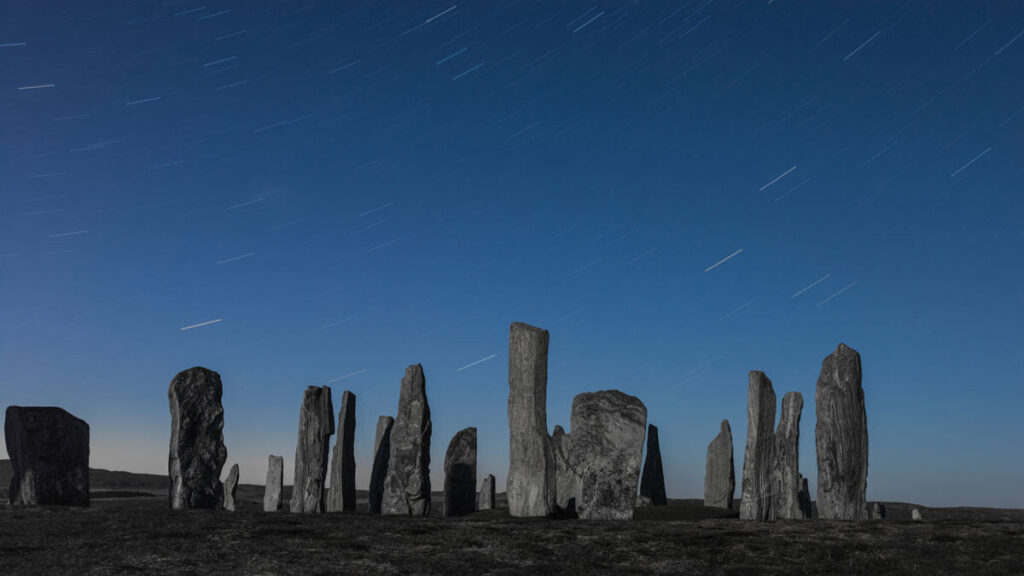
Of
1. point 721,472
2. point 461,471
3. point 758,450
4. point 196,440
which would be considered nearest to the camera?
point 196,440

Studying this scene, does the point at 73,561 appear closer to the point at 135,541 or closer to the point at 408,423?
the point at 135,541

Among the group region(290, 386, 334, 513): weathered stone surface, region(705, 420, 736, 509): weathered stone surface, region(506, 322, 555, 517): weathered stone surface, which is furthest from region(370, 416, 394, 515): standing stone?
region(705, 420, 736, 509): weathered stone surface

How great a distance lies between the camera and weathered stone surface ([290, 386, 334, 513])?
2147 centimetres

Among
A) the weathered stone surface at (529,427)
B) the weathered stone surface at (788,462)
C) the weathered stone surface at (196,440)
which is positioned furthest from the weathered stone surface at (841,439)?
the weathered stone surface at (196,440)

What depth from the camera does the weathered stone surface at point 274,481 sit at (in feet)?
78.2

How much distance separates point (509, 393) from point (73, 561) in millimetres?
9350

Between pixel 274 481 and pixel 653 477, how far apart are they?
10.5 m

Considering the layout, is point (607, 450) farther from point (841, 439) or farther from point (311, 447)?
point (311, 447)

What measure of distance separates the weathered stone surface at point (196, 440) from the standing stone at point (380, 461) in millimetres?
4342

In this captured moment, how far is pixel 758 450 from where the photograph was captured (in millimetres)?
19594

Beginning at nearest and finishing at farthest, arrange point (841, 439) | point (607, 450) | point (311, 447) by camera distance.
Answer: point (607, 450), point (841, 439), point (311, 447)

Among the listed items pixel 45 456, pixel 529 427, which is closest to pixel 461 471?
pixel 529 427

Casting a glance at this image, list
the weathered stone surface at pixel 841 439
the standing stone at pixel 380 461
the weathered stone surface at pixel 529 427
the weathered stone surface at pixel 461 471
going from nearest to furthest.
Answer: the weathered stone surface at pixel 529 427 < the weathered stone surface at pixel 841 439 < the weathered stone surface at pixel 461 471 < the standing stone at pixel 380 461

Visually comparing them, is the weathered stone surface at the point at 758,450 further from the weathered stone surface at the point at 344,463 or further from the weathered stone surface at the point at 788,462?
the weathered stone surface at the point at 344,463
